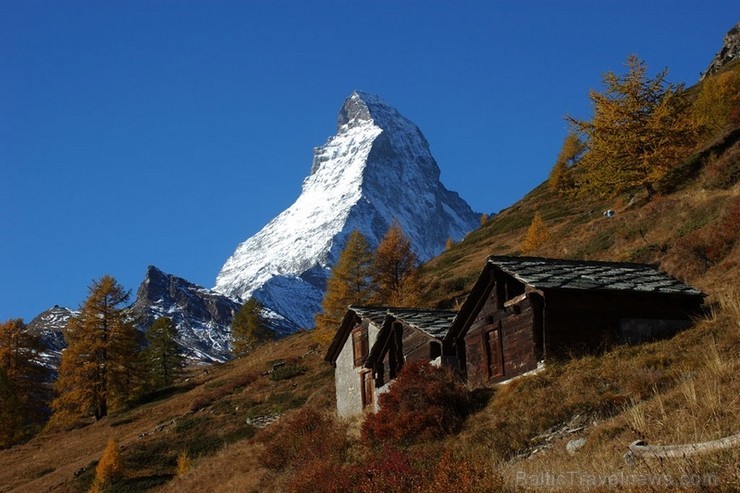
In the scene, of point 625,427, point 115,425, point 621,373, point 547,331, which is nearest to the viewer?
point 625,427

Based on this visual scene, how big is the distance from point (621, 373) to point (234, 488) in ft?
46.3

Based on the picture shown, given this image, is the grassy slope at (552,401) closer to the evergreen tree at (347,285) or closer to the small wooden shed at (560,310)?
the small wooden shed at (560,310)

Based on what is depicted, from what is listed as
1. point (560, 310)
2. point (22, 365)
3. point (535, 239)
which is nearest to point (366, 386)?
point (560, 310)

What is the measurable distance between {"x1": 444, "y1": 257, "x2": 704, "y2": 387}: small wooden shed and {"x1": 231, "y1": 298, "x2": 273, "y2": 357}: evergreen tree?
69742 mm

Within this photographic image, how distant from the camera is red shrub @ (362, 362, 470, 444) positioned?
2059cm

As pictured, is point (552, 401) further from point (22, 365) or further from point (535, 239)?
point (22, 365)

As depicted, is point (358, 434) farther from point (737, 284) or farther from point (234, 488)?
point (737, 284)

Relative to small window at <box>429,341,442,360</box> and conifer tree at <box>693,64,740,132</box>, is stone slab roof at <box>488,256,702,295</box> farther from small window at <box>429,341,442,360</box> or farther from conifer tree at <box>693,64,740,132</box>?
conifer tree at <box>693,64,740,132</box>

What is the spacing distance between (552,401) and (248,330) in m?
78.3

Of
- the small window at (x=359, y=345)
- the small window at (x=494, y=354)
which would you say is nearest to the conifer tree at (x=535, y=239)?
the small window at (x=359, y=345)

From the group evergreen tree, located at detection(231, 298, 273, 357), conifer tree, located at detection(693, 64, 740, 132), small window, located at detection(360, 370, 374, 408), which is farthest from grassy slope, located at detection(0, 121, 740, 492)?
evergreen tree, located at detection(231, 298, 273, 357)

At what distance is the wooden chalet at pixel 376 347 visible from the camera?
2920 cm

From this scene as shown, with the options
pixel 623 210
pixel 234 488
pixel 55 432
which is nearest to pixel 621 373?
pixel 234 488

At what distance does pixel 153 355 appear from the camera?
7631 cm
